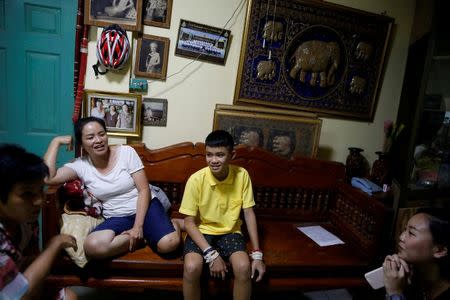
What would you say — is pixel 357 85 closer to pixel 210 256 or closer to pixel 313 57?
pixel 313 57

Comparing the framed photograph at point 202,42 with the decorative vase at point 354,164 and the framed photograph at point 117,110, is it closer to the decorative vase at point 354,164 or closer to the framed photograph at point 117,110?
the framed photograph at point 117,110

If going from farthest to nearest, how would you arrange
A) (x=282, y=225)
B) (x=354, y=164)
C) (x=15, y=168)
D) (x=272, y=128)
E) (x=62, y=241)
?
(x=354, y=164) < (x=272, y=128) < (x=282, y=225) < (x=62, y=241) < (x=15, y=168)

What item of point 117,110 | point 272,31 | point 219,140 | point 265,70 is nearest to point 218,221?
point 219,140

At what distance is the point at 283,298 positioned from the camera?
2.00m

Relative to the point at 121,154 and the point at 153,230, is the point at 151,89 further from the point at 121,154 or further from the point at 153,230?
the point at 153,230

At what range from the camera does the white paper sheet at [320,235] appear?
1876mm

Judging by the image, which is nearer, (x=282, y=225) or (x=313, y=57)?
(x=282, y=225)

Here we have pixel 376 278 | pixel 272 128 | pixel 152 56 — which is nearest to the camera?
pixel 376 278

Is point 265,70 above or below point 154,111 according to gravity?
above

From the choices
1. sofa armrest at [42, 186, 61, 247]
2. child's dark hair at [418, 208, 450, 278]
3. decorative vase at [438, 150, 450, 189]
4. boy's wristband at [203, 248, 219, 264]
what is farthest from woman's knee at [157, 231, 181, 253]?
decorative vase at [438, 150, 450, 189]

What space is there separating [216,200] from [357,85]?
1496 mm

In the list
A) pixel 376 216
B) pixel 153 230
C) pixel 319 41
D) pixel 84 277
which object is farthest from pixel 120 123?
pixel 376 216

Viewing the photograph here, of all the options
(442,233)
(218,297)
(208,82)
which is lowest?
(218,297)

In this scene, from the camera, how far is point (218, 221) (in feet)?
5.44
